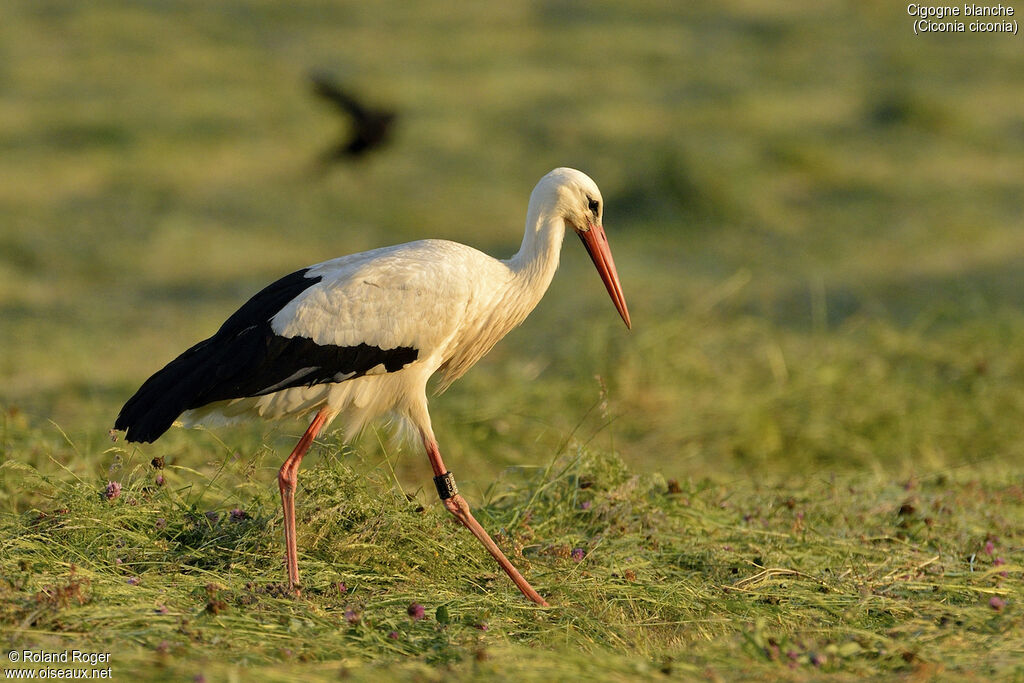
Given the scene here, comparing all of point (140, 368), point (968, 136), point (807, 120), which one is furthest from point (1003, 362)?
point (807, 120)

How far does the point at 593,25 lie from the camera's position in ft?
76.5

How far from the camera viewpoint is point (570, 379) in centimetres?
704

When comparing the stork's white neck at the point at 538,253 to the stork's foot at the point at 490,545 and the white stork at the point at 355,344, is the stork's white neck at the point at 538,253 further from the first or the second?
the stork's foot at the point at 490,545

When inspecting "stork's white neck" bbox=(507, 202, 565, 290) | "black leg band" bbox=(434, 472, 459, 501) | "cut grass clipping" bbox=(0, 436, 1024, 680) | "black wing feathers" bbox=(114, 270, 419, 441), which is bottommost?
"cut grass clipping" bbox=(0, 436, 1024, 680)

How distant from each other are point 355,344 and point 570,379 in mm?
3001

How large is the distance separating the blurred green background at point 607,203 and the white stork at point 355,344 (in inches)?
16.0

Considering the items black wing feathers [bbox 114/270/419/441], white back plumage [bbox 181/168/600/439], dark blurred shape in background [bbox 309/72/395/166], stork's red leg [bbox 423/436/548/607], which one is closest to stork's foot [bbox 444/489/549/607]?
stork's red leg [bbox 423/436/548/607]

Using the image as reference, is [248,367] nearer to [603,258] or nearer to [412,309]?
[412,309]

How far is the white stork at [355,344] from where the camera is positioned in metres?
4.10

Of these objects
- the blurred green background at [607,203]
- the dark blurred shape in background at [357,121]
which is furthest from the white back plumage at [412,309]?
the dark blurred shape in background at [357,121]

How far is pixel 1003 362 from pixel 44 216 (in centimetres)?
870

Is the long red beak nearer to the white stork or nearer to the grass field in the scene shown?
the white stork

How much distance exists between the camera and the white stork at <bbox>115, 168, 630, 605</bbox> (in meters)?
4.10

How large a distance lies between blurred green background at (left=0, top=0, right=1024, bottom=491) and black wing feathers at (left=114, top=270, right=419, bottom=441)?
1.58ft
